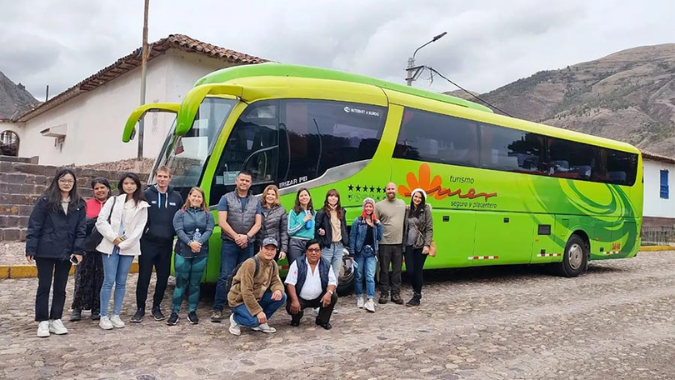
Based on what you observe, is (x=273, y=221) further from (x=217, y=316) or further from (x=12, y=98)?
(x=12, y=98)

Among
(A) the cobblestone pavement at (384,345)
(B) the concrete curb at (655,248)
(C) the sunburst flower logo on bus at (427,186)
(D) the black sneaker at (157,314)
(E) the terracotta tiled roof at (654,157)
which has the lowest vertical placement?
(A) the cobblestone pavement at (384,345)

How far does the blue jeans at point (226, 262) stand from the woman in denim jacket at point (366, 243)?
150 centimetres

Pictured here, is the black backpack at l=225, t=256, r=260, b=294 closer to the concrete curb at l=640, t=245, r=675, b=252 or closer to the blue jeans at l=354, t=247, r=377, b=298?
the blue jeans at l=354, t=247, r=377, b=298

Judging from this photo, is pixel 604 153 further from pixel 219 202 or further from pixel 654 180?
pixel 654 180

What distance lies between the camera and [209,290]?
742 centimetres

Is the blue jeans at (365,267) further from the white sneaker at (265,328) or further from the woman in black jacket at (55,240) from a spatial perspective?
the woman in black jacket at (55,240)

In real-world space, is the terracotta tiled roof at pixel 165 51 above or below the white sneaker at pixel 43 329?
above

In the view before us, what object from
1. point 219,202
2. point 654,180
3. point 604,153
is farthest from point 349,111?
point 654,180

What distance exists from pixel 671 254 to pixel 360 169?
14.3m

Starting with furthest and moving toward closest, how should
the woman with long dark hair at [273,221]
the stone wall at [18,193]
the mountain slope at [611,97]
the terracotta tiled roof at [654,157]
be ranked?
the mountain slope at [611,97], the terracotta tiled roof at [654,157], the stone wall at [18,193], the woman with long dark hair at [273,221]

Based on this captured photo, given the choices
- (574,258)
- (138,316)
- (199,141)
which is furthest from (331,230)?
(574,258)

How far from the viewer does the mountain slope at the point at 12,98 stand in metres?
59.9

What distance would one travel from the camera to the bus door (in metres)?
9.00

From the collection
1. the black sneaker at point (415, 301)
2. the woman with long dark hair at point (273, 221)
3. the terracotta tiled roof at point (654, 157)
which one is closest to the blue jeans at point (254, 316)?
the woman with long dark hair at point (273, 221)
